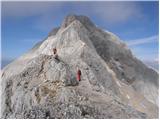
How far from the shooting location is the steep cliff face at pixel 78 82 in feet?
38.3

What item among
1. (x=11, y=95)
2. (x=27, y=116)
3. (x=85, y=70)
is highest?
(x=85, y=70)

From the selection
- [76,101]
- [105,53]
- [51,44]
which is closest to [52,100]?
[76,101]

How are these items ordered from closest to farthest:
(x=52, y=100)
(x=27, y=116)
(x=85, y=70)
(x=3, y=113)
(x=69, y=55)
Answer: (x=27, y=116)
(x=3, y=113)
(x=52, y=100)
(x=85, y=70)
(x=69, y=55)

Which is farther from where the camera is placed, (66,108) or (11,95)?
(11,95)

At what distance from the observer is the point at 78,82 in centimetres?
1520

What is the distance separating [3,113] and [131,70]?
60.9 feet

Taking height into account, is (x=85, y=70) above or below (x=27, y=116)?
above

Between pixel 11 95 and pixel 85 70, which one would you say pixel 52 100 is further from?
pixel 85 70

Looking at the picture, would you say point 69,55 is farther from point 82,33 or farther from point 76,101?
point 76,101

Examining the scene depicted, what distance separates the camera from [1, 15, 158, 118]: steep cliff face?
38.3 feet

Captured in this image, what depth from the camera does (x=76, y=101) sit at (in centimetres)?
1198

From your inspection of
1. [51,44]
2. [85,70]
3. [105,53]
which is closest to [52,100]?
[85,70]

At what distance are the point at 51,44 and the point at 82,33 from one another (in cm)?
241

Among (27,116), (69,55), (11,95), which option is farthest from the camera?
(69,55)
